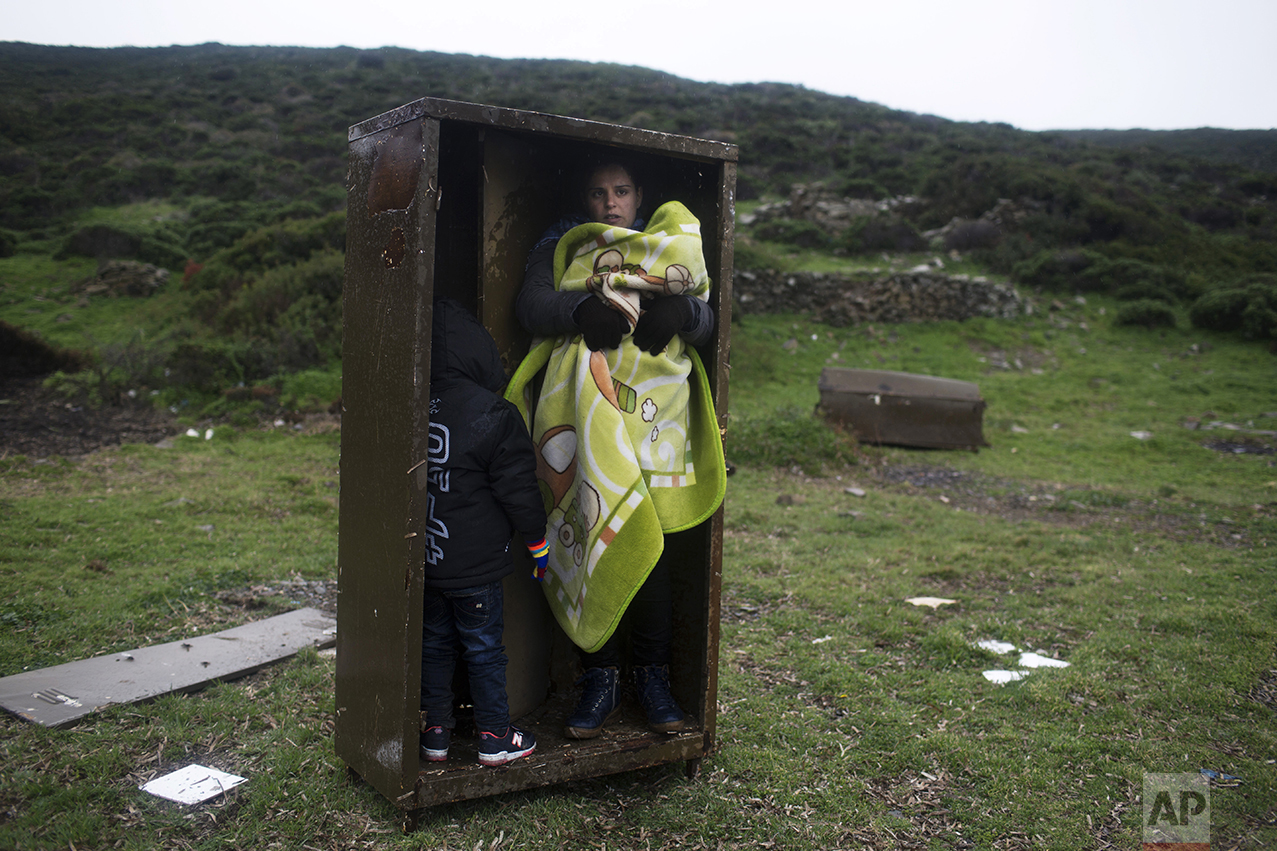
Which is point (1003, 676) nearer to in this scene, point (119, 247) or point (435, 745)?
point (435, 745)

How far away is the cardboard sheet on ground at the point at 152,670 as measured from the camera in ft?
9.49

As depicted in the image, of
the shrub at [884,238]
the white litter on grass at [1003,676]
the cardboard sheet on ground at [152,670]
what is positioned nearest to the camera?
the cardboard sheet on ground at [152,670]

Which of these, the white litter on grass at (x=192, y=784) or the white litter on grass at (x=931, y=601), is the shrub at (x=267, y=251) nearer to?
the white litter on grass at (x=931, y=601)

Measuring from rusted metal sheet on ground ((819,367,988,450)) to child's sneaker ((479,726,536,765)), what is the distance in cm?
833

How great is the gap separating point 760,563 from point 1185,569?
3.12 m

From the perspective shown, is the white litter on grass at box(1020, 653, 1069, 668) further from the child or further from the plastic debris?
the child

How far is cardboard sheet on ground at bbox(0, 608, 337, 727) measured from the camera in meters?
2.89

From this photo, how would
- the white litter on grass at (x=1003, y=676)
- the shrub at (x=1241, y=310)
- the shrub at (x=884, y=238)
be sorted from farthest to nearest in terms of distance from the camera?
the shrub at (x=884, y=238) < the shrub at (x=1241, y=310) < the white litter on grass at (x=1003, y=676)

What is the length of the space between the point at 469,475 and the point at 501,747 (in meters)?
0.86

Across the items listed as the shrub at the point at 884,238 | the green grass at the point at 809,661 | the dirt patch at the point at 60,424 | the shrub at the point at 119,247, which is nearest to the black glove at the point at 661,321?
the green grass at the point at 809,661

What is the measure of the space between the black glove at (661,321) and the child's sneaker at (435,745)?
1392 mm

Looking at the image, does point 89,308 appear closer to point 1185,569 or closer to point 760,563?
point 760,563

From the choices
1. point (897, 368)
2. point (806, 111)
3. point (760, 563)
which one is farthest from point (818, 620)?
point (806, 111)

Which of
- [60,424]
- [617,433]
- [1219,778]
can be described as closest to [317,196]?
[60,424]
